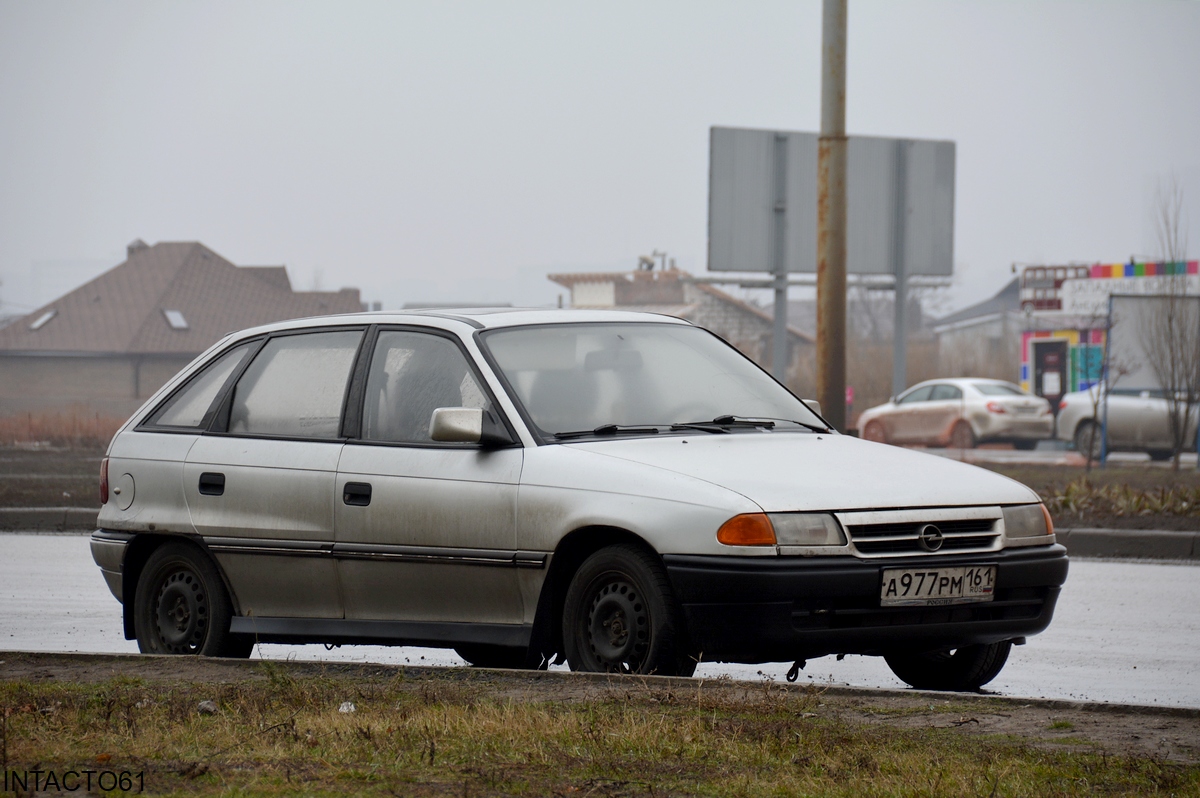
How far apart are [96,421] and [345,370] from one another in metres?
28.3

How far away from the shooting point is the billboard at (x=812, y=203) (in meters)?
25.8

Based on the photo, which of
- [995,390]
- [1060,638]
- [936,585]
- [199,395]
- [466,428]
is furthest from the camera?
[995,390]

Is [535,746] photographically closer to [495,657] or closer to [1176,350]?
[495,657]

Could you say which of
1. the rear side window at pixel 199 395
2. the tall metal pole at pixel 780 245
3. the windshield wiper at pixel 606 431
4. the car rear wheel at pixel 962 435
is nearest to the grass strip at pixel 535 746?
the windshield wiper at pixel 606 431

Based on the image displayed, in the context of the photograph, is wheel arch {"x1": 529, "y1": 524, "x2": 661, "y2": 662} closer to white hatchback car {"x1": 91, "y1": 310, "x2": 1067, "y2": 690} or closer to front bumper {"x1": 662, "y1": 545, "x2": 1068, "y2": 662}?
white hatchback car {"x1": 91, "y1": 310, "x2": 1067, "y2": 690}

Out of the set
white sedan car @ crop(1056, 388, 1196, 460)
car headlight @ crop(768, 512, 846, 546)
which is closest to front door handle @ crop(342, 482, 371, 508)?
car headlight @ crop(768, 512, 846, 546)

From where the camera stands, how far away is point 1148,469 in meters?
24.4

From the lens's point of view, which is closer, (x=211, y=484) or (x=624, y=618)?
(x=624, y=618)

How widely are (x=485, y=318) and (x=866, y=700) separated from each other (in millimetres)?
2642

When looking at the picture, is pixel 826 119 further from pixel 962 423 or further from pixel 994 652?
pixel 962 423

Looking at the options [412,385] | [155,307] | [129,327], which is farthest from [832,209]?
[155,307]

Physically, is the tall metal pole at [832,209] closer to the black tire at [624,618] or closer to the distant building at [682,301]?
the black tire at [624,618]

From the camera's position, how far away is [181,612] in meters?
7.49

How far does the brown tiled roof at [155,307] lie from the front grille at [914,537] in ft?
220
